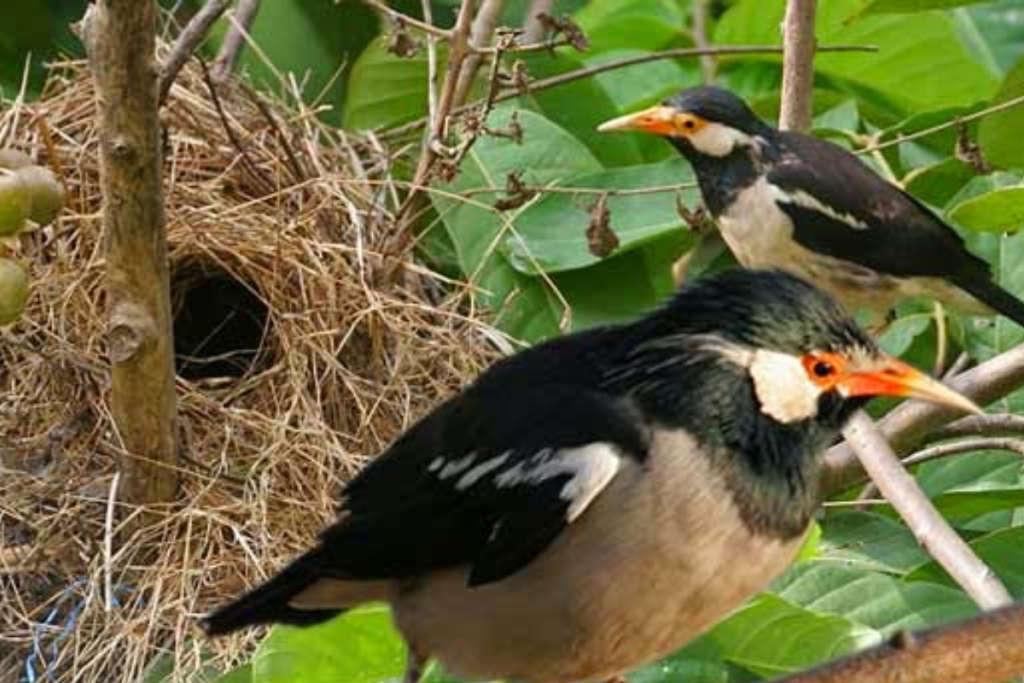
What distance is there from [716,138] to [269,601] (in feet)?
5.71

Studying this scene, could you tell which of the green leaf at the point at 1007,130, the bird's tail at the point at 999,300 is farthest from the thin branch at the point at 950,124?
the bird's tail at the point at 999,300

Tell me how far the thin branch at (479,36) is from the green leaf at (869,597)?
3.42 ft

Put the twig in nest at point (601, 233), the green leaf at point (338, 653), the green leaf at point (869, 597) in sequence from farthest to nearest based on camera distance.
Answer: the twig in nest at point (601, 233), the green leaf at point (869, 597), the green leaf at point (338, 653)

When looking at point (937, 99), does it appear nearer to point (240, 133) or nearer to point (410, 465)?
point (240, 133)

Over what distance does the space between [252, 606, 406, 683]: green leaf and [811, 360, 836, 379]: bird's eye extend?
0.63m

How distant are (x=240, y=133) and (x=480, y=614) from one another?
1770 millimetres

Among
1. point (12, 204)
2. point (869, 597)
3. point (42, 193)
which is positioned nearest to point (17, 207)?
point (12, 204)

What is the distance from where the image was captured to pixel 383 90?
4.45m

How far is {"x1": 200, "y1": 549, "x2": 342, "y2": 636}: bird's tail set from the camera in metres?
2.70

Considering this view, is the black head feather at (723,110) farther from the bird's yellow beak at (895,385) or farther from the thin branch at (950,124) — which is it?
the bird's yellow beak at (895,385)

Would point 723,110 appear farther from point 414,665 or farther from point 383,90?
point 414,665

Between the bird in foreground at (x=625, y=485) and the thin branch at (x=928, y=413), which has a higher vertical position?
the bird in foreground at (x=625, y=485)

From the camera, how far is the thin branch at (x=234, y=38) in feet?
14.5

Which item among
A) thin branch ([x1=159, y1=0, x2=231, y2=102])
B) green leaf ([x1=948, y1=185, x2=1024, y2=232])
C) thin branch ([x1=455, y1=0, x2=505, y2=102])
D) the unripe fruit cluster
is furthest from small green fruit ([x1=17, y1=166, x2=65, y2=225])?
green leaf ([x1=948, y1=185, x2=1024, y2=232])
